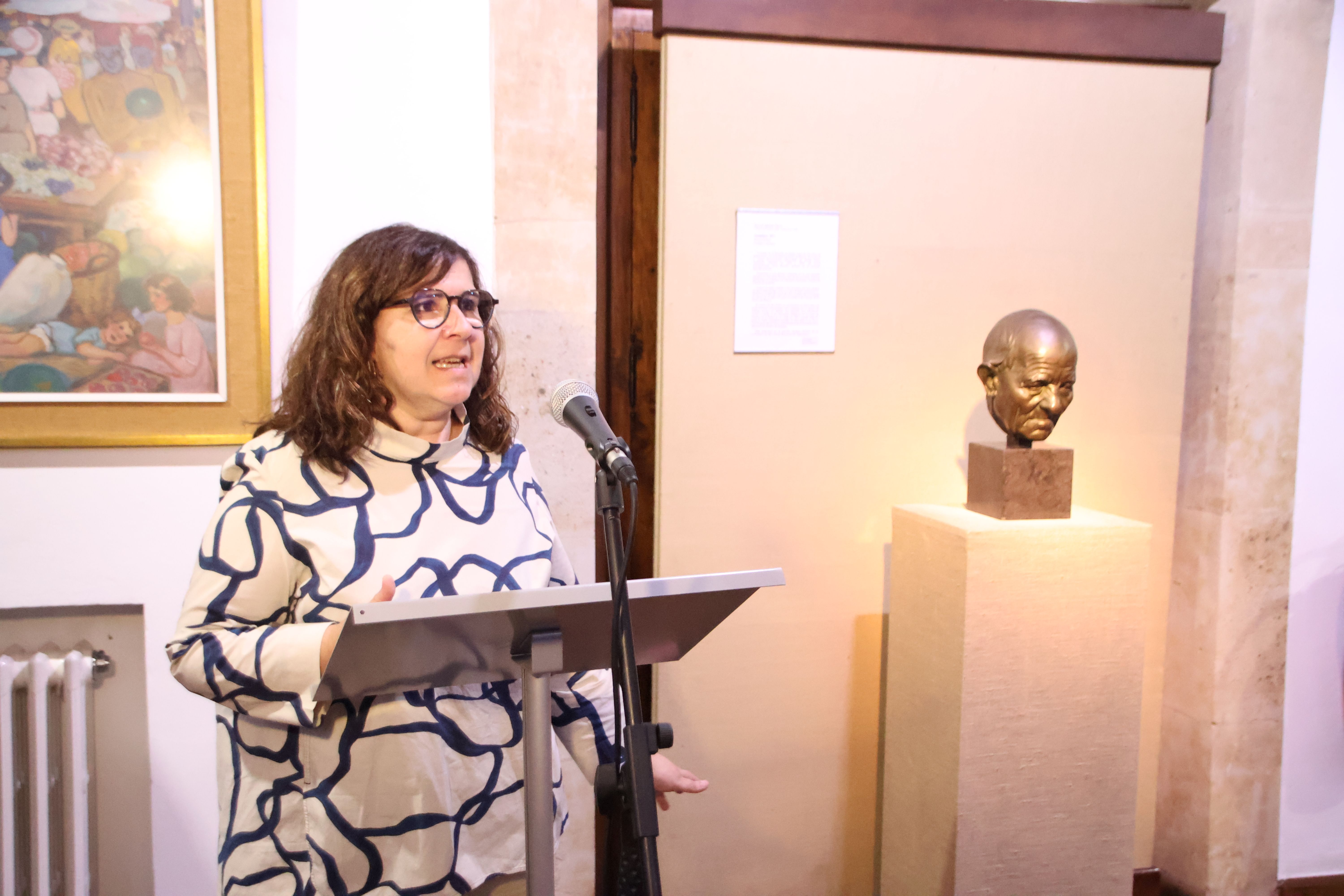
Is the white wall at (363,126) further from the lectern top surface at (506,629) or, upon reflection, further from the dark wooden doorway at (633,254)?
the lectern top surface at (506,629)

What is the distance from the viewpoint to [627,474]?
0.80 metres

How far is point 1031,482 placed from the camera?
1830 mm

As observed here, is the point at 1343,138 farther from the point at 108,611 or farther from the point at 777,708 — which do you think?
the point at 108,611

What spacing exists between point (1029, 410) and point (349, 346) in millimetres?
1451

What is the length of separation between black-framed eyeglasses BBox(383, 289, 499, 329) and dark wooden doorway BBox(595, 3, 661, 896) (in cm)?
92

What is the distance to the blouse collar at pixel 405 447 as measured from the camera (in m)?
1.26

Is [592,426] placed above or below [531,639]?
above

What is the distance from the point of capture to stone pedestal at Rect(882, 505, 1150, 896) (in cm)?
177

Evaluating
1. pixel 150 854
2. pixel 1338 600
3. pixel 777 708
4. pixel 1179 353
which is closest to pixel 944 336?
pixel 1179 353

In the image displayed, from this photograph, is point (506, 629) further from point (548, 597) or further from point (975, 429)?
point (975, 429)

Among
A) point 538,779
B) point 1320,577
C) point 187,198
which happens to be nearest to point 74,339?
point 187,198

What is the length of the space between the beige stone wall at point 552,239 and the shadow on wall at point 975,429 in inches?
41.7

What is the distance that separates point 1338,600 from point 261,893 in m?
2.97

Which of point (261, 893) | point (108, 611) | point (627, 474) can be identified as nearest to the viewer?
point (627, 474)
